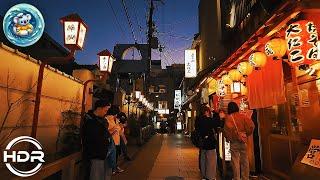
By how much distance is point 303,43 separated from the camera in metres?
5.40

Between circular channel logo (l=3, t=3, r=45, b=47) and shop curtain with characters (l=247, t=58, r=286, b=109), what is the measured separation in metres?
7.57

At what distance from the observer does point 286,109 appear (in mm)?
8281

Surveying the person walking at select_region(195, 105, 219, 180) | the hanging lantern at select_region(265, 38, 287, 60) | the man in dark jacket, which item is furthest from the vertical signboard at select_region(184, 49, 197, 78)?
the man in dark jacket

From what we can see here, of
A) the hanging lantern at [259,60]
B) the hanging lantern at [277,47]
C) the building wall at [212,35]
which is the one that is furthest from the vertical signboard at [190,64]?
the hanging lantern at [277,47]

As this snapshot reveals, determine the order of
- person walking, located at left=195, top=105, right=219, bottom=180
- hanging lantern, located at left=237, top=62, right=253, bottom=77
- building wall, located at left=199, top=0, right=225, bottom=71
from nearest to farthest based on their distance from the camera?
person walking, located at left=195, top=105, right=219, bottom=180 → hanging lantern, located at left=237, top=62, right=253, bottom=77 → building wall, located at left=199, top=0, right=225, bottom=71

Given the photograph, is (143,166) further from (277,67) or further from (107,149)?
(277,67)

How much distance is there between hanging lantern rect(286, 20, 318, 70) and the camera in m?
5.31

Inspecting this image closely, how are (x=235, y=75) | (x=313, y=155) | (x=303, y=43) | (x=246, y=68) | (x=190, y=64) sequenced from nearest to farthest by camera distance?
(x=303, y=43) → (x=313, y=155) → (x=246, y=68) → (x=235, y=75) → (x=190, y=64)

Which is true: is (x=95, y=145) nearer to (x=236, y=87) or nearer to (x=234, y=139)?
(x=234, y=139)

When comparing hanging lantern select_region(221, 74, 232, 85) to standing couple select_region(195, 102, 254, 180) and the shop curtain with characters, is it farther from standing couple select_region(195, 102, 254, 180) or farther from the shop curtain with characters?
standing couple select_region(195, 102, 254, 180)

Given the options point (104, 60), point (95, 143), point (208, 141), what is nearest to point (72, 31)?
point (95, 143)

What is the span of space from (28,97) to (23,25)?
11.0ft

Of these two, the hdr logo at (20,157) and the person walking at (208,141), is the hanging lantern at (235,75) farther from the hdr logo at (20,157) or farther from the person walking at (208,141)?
the hdr logo at (20,157)

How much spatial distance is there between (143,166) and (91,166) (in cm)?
757
